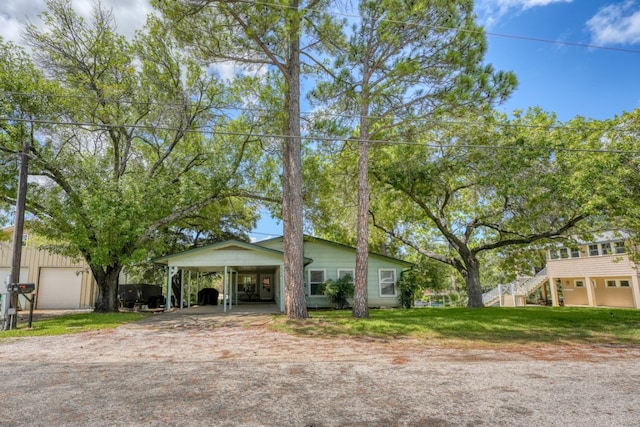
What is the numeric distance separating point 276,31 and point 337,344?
8.68 meters

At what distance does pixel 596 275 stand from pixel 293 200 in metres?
20.4

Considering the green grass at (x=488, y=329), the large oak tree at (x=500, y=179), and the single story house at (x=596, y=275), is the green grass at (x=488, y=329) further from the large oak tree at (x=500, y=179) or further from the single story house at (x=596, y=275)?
the single story house at (x=596, y=275)

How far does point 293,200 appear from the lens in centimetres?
1159

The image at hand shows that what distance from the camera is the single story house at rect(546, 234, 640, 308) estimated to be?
801 inches

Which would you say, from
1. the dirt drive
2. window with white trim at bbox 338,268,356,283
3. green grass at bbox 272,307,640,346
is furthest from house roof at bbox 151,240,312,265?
the dirt drive

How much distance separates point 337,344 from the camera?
7.98 meters

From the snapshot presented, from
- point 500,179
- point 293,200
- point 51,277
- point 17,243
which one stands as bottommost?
point 51,277

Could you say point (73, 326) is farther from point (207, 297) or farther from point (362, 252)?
point (207, 297)

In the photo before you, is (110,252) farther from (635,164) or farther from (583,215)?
(635,164)

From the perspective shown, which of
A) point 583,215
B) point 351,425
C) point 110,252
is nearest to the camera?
point 351,425

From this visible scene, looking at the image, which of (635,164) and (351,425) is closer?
(351,425)

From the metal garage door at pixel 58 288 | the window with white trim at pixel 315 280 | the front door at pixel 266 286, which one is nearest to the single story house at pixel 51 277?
the metal garage door at pixel 58 288

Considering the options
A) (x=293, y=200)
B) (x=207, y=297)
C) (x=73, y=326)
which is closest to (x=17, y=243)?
(x=73, y=326)

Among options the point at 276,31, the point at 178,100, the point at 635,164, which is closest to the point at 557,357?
the point at 635,164
